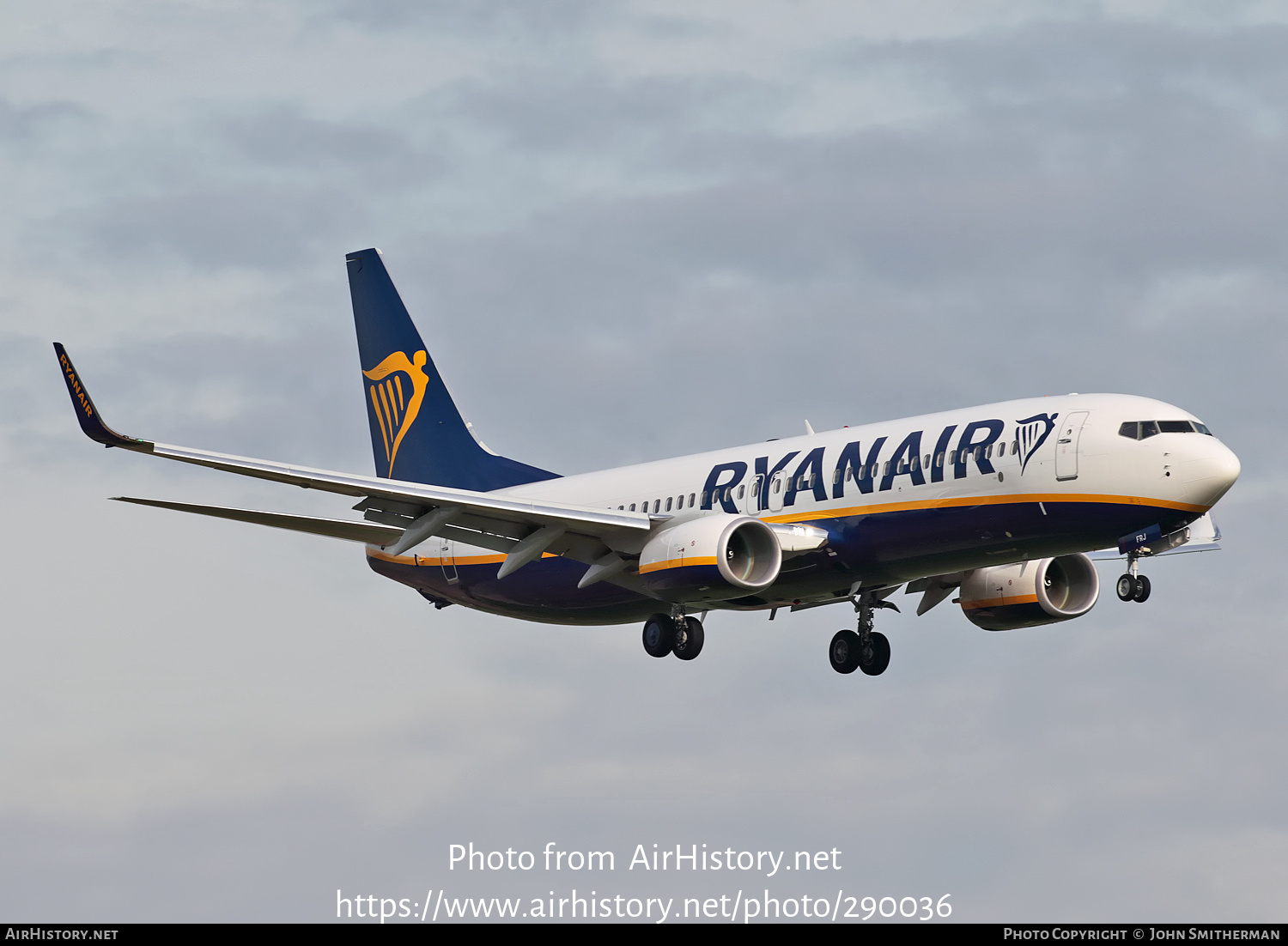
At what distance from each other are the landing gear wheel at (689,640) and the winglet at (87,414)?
47.8 ft

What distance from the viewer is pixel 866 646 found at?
47.4 metres

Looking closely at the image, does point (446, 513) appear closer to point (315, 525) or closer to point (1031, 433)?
point (315, 525)

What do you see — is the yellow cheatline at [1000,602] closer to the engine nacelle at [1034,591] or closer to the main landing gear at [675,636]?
the engine nacelle at [1034,591]

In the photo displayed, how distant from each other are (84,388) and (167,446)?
239cm

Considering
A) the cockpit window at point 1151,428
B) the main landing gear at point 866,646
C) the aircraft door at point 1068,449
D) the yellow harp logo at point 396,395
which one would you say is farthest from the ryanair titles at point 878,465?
the yellow harp logo at point 396,395

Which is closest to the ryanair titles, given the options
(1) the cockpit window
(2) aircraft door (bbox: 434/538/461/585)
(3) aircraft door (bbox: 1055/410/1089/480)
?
(3) aircraft door (bbox: 1055/410/1089/480)

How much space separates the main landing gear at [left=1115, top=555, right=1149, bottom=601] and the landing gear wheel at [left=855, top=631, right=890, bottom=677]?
30.5ft

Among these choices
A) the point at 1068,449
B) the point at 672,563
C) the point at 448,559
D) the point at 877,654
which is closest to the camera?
the point at 1068,449

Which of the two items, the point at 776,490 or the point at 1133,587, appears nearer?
the point at 1133,587

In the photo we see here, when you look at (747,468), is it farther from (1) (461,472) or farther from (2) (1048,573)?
(1) (461,472)

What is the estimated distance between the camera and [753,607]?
45531mm

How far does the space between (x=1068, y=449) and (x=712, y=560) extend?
26.4 feet

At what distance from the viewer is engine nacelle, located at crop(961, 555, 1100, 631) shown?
157 feet

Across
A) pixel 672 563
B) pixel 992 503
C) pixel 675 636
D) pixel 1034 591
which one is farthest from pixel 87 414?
pixel 1034 591
